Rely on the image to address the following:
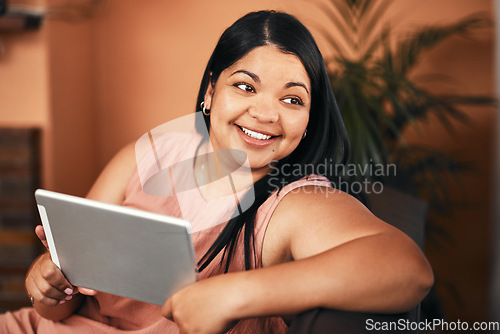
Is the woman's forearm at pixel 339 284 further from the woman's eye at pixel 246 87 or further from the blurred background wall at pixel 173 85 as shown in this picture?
the blurred background wall at pixel 173 85

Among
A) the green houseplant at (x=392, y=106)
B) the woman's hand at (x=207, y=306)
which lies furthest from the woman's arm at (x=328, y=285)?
the green houseplant at (x=392, y=106)

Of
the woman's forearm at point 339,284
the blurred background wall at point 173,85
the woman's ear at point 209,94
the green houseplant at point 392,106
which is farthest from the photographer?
the blurred background wall at point 173,85

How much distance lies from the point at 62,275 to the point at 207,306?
329 millimetres

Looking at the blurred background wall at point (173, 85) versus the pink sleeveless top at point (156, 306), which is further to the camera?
the blurred background wall at point (173, 85)

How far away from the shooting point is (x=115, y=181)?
3.62ft

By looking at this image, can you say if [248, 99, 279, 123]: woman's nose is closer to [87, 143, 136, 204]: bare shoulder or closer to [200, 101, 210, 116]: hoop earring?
[200, 101, 210, 116]: hoop earring

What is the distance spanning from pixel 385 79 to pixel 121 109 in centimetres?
133

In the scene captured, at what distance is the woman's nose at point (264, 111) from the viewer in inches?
33.7

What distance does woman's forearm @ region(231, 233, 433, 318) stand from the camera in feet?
2.04

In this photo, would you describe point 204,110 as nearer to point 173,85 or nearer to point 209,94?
point 209,94

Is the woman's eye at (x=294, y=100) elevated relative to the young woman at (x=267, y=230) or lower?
elevated

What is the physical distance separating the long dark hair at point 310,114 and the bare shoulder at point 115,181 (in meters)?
0.30

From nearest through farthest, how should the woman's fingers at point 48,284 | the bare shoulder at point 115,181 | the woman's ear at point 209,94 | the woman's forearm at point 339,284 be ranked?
the woman's forearm at point 339,284 → the woman's fingers at point 48,284 → the woman's ear at point 209,94 → the bare shoulder at point 115,181

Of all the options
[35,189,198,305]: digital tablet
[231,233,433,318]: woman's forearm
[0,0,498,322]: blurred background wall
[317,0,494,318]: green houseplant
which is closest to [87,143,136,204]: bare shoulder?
[35,189,198,305]: digital tablet
